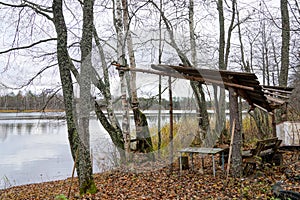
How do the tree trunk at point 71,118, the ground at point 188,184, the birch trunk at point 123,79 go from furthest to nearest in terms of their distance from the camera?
1. the birch trunk at point 123,79
2. the tree trunk at point 71,118
3. the ground at point 188,184

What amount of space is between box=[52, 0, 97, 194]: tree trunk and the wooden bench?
10.3ft

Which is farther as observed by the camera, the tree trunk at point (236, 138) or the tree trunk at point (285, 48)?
the tree trunk at point (285, 48)

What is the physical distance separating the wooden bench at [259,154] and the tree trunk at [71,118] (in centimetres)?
313

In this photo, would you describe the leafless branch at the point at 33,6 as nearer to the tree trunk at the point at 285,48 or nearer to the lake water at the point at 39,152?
the lake water at the point at 39,152

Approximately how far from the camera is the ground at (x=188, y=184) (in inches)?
193

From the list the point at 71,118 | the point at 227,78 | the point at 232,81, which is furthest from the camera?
the point at 71,118

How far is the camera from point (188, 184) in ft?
18.9

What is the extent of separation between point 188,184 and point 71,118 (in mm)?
2635

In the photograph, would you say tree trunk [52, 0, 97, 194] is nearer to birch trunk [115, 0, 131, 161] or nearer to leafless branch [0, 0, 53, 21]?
birch trunk [115, 0, 131, 161]

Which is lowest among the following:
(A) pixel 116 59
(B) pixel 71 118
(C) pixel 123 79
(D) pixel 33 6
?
(B) pixel 71 118

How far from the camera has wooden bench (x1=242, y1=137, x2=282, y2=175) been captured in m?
5.90

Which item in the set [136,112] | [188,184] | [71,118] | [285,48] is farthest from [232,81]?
[285,48]

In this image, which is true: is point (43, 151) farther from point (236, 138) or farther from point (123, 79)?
point (236, 138)

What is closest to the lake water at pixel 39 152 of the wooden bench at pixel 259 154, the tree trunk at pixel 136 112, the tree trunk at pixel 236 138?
the tree trunk at pixel 136 112
